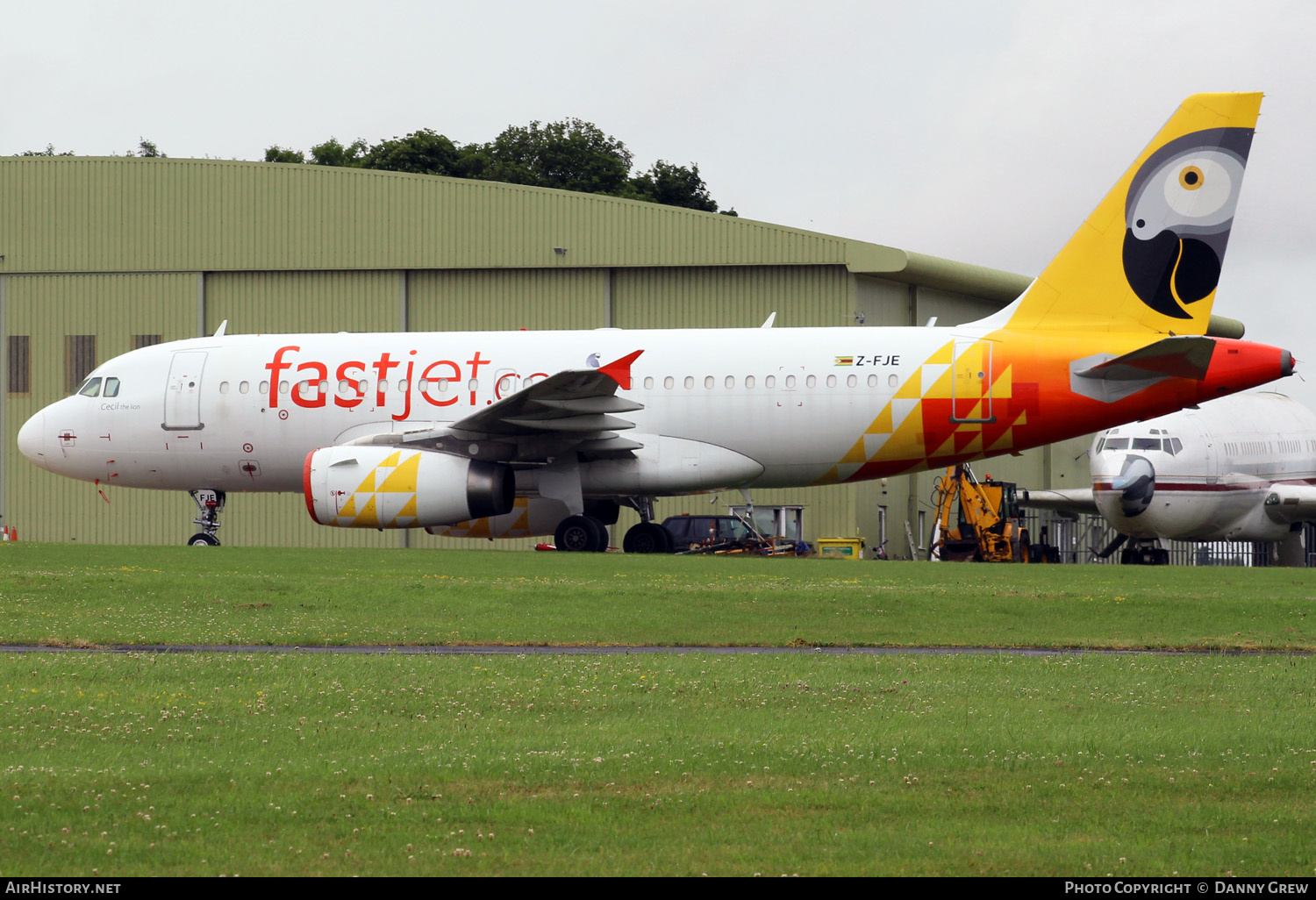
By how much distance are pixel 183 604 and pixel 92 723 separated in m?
6.99

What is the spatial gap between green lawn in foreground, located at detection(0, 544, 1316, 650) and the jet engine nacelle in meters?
3.48

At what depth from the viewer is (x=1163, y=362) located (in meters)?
22.9

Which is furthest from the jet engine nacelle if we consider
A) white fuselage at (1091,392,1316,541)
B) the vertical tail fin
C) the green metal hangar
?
white fuselage at (1091,392,1316,541)

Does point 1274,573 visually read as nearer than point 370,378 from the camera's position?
Yes

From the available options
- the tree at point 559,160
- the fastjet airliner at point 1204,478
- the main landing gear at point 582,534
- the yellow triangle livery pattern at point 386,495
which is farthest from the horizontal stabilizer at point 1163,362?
the tree at point 559,160

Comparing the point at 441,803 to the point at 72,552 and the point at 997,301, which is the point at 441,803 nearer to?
the point at 72,552

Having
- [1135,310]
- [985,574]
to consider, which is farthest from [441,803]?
[1135,310]

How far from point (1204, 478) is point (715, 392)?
14.4 m

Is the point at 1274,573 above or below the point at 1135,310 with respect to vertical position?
below

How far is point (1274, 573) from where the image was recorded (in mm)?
21938

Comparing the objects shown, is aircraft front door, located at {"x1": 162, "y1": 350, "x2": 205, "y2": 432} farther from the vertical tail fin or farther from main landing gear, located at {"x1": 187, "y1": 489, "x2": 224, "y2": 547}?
the vertical tail fin

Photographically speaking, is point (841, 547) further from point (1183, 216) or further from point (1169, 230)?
point (1183, 216)

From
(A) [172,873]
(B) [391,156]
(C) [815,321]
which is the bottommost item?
(A) [172,873]

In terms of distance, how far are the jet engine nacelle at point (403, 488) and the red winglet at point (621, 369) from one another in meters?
2.43
